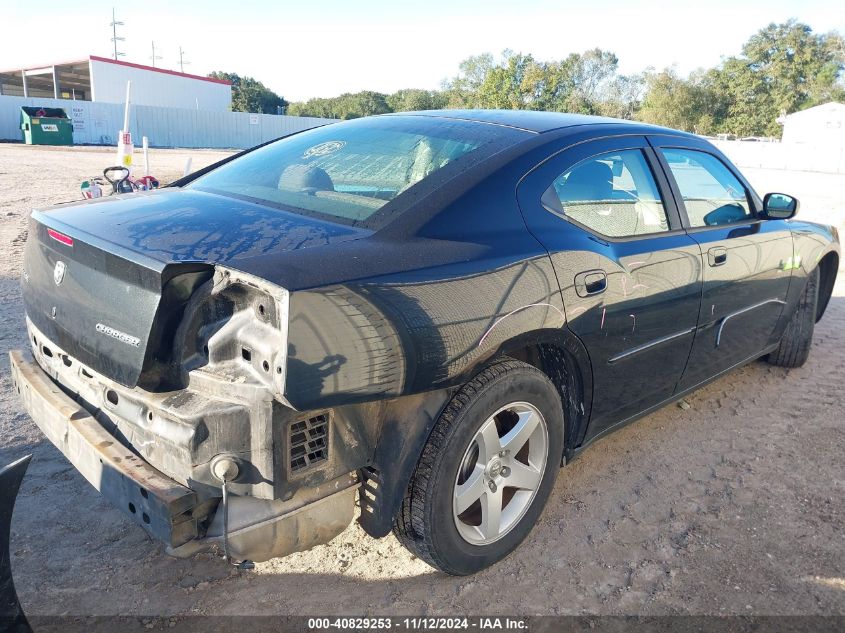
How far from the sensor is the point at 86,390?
227 centimetres

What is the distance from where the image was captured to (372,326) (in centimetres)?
190

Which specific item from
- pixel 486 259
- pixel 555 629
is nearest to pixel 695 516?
pixel 555 629

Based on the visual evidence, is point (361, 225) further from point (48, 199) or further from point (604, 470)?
point (48, 199)

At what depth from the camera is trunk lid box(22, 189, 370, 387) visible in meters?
1.94

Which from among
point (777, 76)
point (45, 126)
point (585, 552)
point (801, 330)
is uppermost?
point (777, 76)

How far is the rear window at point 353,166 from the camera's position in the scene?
248 cm

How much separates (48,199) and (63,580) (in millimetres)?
10584

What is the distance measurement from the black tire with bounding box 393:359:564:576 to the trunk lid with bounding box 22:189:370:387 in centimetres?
69

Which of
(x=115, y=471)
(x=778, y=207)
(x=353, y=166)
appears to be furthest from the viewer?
(x=778, y=207)

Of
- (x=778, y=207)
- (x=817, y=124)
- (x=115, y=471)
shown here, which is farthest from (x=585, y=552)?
(x=817, y=124)

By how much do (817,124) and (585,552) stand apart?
183 feet

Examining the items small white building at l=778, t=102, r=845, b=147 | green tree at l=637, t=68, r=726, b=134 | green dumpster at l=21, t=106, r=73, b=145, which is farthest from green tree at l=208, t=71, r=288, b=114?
small white building at l=778, t=102, r=845, b=147

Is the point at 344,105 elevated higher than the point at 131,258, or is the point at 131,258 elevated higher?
the point at 344,105

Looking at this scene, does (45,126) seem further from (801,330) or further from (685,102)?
(685,102)
